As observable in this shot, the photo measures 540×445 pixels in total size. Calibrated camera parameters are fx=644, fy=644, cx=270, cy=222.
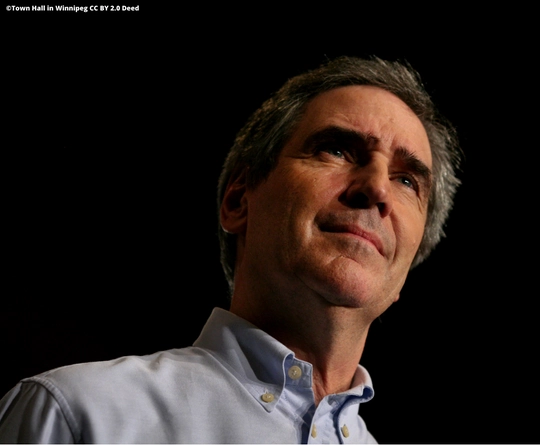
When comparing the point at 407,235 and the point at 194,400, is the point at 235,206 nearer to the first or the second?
the point at 407,235

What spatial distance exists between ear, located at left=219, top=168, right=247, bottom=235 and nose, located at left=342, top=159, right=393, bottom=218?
0.37 metres

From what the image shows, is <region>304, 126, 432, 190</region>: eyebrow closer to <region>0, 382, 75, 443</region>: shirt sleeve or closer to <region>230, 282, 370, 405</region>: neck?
<region>230, 282, 370, 405</region>: neck

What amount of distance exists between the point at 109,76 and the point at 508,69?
1576mm

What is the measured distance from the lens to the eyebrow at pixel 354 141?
1.83m

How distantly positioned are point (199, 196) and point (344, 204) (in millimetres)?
988

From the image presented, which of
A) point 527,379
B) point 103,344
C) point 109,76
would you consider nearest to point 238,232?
point 103,344

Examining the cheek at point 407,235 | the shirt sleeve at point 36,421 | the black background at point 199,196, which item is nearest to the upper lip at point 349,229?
the cheek at point 407,235

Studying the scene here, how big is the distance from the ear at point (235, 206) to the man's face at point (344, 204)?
0.08 ft

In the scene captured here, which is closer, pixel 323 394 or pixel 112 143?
pixel 323 394

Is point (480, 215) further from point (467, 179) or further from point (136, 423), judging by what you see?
point (136, 423)

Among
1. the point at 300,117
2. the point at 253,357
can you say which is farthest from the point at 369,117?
the point at 253,357

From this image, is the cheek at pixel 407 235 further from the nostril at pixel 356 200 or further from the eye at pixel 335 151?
the eye at pixel 335 151

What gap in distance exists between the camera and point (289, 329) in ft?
5.55

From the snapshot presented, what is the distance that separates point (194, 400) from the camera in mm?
1426
